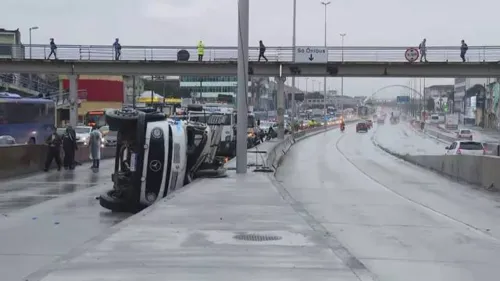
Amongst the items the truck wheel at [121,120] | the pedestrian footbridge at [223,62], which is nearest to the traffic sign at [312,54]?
the pedestrian footbridge at [223,62]

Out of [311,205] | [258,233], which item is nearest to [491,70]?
[311,205]

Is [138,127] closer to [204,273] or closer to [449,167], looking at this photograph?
[204,273]

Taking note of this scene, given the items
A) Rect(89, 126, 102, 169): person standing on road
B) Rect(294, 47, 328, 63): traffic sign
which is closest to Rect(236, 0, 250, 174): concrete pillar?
Rect(89, 126, 102, 169): person standing on road

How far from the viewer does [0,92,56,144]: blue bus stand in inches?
1436

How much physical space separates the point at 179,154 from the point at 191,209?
3374 mm

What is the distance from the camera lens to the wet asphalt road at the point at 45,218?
9680 mm

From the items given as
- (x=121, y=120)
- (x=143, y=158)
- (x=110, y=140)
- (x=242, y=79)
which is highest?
(x=242, y=79)

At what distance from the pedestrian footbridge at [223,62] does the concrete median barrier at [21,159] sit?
20.0 meters

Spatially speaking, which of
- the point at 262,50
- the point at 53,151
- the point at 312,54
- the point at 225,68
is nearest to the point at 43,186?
the point at 53,151

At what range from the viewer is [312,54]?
47781 millimetres

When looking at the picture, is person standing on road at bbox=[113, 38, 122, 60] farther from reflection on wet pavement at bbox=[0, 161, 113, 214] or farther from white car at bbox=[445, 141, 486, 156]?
white car at bbox=[445, 141, 486, 156]

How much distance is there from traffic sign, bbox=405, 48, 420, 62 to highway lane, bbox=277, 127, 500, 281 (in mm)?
18211

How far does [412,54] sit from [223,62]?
13.2 metres

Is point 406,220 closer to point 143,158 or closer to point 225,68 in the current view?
point 143,158
